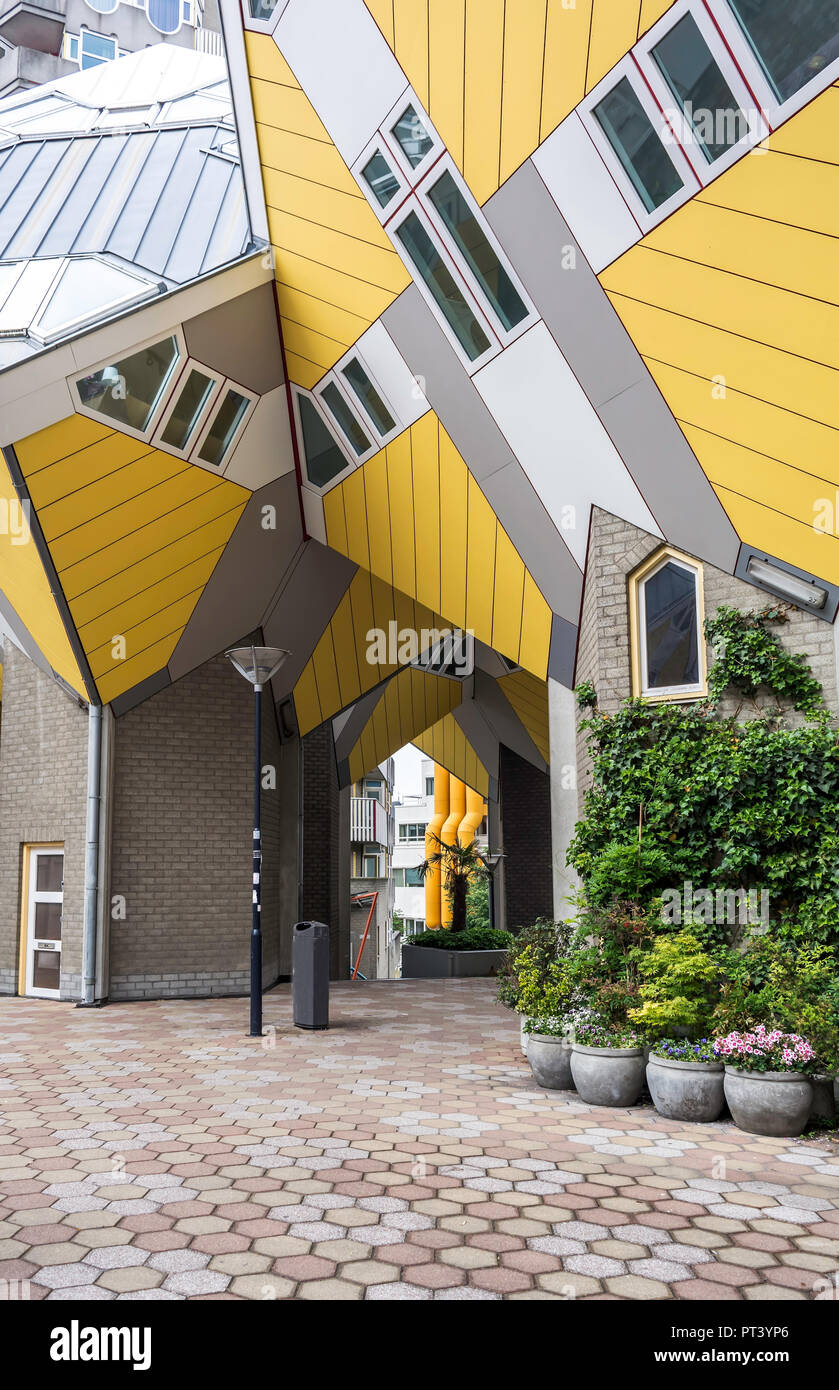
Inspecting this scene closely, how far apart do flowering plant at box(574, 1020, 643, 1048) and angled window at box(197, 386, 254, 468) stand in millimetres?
7740

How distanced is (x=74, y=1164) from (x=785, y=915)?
5.56 m

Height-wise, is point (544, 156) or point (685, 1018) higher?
point (544, 156)

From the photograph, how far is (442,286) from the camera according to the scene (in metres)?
8.98

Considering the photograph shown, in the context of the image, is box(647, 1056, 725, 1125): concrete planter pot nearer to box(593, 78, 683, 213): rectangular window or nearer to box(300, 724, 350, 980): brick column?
box(593, 78, 683, 213): rectangular window

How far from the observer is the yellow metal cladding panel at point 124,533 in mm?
10547

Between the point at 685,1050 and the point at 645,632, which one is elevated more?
the point at 645,632

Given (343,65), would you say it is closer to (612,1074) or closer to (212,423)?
(212,423)

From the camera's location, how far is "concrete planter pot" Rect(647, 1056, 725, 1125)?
6.73m

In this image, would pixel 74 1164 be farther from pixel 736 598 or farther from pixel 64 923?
pixel 64 923

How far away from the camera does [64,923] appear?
45.2 ft

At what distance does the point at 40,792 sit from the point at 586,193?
35.8 feet

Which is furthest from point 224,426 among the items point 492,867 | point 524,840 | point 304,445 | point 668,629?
point 524,840

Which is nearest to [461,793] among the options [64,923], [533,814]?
[533,814]

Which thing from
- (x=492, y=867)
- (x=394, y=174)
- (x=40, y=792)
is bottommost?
(x=492, y=867)
